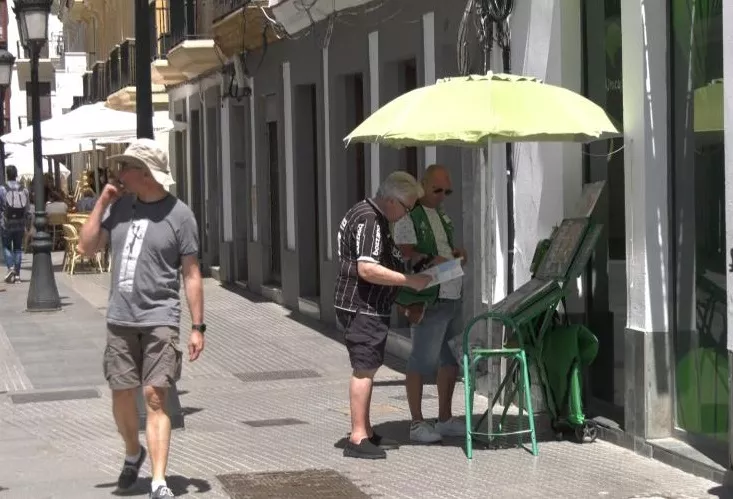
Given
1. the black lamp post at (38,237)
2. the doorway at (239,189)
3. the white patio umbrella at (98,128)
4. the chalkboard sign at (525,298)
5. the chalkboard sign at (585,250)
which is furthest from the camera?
the white patio umbrella at (98,128)

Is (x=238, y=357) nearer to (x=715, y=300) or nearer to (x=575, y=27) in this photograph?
(x=575, y=27)

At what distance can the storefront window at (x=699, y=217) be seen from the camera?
8.60 meters

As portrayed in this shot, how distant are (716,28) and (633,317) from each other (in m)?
1.89

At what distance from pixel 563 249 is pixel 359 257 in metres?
1.57

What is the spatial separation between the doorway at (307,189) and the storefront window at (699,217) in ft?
32.2

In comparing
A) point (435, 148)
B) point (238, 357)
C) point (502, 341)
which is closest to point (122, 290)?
point (502, 341)

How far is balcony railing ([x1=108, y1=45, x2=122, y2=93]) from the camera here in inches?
1437

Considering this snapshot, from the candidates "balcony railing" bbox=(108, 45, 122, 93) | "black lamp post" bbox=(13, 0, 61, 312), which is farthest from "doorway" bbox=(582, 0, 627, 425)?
"balcony railing" bbox=(108, 45, 122, 93)

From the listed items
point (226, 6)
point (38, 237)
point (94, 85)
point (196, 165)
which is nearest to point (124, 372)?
point (38, 237)

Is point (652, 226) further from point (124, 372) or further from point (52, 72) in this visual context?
point (52, 72)

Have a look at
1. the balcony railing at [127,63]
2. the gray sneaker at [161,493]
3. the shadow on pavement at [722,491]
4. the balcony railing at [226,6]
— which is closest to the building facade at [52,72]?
the balcony railing at [127,63]

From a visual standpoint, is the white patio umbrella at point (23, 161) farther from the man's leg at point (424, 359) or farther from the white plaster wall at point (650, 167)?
the white plaster wall at point (650, 167)

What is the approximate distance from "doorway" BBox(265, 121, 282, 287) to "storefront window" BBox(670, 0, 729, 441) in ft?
40.7

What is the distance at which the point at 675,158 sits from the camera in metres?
9.16
